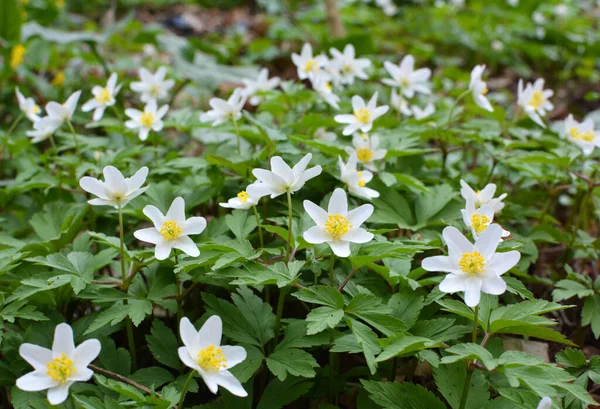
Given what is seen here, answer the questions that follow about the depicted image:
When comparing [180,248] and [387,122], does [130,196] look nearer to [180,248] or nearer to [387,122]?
[180,248]

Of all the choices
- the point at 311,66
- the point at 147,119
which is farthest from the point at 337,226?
the point at 311,66

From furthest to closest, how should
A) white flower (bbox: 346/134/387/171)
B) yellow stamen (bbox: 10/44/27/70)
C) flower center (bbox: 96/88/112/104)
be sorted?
yellow stamen (bbox: 10/44/27/70) → flower center (bbox: 96/88/112/104) → white flower (bbox: 346/134/387/171)

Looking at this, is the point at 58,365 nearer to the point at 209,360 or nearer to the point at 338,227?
the point at 209,360

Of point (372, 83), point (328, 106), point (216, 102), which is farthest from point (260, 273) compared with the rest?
point (372, 83)

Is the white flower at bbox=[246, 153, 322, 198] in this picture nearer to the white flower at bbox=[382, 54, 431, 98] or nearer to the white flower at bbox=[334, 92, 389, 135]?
the white flower at bbox=[334, 92, 389, 135]

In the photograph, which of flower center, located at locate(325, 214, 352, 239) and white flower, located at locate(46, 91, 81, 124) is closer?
flower center, located at locate(325, 214, 352, 239)

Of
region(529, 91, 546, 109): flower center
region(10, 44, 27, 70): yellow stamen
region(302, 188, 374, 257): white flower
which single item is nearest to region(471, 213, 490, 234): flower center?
region(302, 188, 374, 257): white flower

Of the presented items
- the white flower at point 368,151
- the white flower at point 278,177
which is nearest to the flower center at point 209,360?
the white flower at point 278,177
